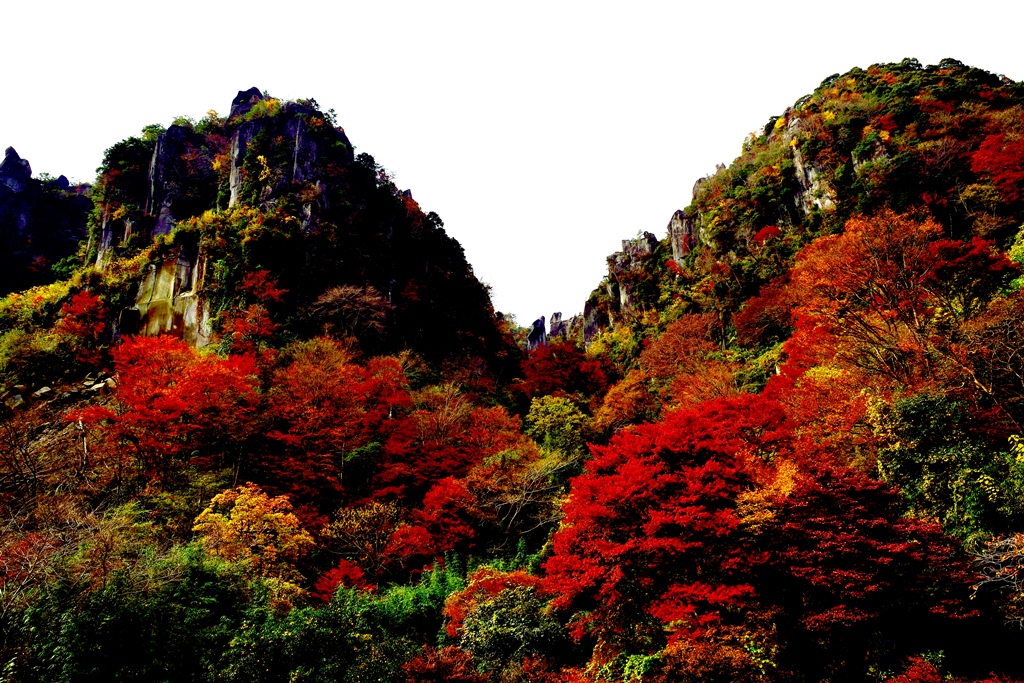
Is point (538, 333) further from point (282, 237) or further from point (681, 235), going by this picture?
point (282, 237)

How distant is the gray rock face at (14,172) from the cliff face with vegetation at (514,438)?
22.4 metres

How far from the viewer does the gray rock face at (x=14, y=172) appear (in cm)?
5858

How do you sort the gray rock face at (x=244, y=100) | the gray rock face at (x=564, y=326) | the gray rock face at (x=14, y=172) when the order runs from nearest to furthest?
1. the gray rock face at (x=244, y=100)
2. the gray rock face at (x=14, y=172)
3. the gray rock face at (x=564, y=326)

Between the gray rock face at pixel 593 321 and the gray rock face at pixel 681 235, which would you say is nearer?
the gray rock face at pixel 681 235

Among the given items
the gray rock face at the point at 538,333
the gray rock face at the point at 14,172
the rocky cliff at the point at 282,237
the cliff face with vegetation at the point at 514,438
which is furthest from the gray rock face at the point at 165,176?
the gray rock face at the point at 538,333

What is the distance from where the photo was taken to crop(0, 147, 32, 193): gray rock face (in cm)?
5858

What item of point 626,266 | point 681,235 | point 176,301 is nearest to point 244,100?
point 176,301

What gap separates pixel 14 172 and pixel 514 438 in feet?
223

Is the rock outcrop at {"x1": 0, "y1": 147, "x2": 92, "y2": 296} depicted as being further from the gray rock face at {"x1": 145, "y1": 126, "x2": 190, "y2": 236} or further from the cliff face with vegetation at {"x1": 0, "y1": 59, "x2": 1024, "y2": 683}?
the gray rock face at {"x1": 145, "y1": 126, "x2": 190, "y2": 236}

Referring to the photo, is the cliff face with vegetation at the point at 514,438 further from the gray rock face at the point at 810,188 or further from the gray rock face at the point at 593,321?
the gray rock face at the point at 593,321

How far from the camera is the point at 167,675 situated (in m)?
10.1

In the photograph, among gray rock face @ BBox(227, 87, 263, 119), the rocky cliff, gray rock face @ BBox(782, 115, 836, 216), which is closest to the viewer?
the rocky cliff

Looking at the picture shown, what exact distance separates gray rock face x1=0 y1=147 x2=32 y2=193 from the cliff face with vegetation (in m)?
22.4

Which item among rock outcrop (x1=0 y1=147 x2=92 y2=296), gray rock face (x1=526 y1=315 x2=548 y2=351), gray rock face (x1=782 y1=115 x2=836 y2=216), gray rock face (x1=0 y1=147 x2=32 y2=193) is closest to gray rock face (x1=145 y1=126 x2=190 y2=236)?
rock outcrop (x1=0 y1=147 x2=92 y2=296)
